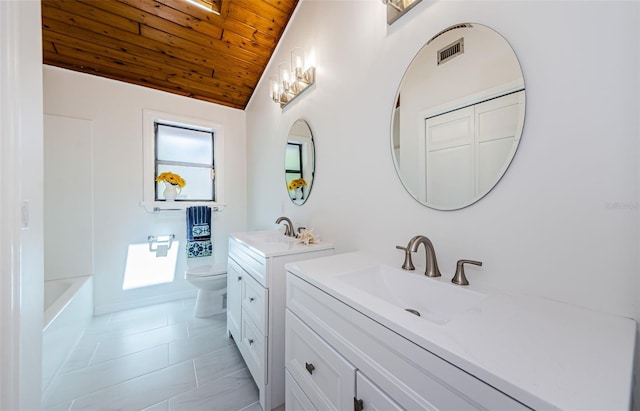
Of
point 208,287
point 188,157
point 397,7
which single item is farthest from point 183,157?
point 397,7

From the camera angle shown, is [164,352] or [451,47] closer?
[451,47]

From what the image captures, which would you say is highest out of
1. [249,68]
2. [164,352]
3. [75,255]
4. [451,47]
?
[249,68]

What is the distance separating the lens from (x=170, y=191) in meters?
2.68

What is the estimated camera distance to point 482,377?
0.43 m

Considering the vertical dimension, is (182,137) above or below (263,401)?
above

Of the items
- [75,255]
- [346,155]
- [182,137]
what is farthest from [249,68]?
[75,255]

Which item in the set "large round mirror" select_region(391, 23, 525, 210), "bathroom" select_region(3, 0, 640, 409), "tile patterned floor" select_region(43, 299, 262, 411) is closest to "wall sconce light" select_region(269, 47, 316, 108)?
"bathroom" select_region(3, 0, 640, 409)

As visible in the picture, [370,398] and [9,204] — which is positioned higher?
[9,204]

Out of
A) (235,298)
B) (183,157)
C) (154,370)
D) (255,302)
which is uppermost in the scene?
(183,157)

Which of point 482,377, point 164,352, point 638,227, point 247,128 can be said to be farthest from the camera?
point 247,128

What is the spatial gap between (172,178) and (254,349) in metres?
2.08

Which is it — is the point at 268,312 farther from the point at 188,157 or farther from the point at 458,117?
the point at 188,157

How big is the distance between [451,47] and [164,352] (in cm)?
258

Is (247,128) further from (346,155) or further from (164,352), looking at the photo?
(164,352)
